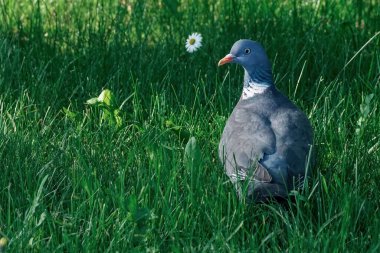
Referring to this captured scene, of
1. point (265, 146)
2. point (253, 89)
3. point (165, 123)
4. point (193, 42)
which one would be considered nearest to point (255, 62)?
point (253, 89)

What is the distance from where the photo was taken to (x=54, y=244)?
11.8 feet

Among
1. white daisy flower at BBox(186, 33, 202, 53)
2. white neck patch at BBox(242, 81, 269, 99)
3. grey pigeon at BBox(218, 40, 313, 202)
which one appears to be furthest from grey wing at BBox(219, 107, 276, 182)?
white daisy flower at BBox(186, 33, 202, 53)

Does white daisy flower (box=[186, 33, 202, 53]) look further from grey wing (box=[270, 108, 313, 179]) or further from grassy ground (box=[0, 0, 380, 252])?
grey wing (box=[270, 108, 313, 179])

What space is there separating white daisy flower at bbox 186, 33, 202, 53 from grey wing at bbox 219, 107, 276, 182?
1060mm

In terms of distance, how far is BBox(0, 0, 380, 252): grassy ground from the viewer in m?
3.65

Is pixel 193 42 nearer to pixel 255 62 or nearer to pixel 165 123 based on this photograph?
pixel 165 123

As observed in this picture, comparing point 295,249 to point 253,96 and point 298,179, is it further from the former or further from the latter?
point 253,96

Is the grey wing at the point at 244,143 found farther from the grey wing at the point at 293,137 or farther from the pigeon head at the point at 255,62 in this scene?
the pigeon head at the point at 255,62

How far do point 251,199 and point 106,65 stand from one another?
175 cm

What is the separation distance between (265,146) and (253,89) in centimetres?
59

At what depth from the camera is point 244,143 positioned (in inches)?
153

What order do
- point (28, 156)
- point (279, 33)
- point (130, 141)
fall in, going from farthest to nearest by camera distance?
point (279, 33), point (130, 141), point (28, 156)

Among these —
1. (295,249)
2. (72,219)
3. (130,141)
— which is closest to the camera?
(295,249)

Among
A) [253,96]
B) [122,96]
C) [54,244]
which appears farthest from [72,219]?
[122,96]
